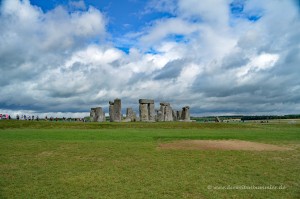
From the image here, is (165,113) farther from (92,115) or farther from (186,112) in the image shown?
(92,115)

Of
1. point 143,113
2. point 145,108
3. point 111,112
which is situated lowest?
point 143,113

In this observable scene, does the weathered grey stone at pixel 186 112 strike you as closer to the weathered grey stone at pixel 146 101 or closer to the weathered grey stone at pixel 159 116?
the weathered grey stone at pixel 159 116

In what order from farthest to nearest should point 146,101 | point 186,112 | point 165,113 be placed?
1. point 186,112
2. point 165,113
3. point 146,101

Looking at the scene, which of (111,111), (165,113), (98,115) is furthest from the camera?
(165,113)

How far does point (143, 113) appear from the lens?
47.4m

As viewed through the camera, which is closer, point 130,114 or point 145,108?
point 145,108

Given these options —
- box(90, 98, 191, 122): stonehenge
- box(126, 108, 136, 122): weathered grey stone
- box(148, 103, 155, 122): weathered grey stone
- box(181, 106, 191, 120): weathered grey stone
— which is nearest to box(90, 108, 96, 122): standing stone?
box(90, 98, 191, 122): stonehenge

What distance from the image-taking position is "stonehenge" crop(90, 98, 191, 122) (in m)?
47.4

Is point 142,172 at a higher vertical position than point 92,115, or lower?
lower

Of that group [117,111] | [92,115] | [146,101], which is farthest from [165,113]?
[92,115]

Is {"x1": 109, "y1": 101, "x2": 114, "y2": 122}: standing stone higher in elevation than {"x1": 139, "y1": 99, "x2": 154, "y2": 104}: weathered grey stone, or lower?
lower

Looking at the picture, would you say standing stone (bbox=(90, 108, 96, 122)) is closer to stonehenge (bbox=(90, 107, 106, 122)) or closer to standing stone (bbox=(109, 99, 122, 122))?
stonehenge (bbox=(90, 107, 106, 122))

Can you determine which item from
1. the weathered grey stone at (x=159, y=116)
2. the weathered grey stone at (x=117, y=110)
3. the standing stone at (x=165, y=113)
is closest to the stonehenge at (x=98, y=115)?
the weathered grey stone at (x=117, y=110)

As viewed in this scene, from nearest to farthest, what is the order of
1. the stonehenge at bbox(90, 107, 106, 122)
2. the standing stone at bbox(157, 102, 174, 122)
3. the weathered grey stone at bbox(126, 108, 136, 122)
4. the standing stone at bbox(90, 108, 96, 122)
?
the weathered grey stone at bbox(126, 108, 136, 122) < the stonehenge at bbox(90, 107, 106, 122) < the standing stone at bbox(157, 102, 174, 122) < the standing stone at bbox(90, 108, 96, 122)
